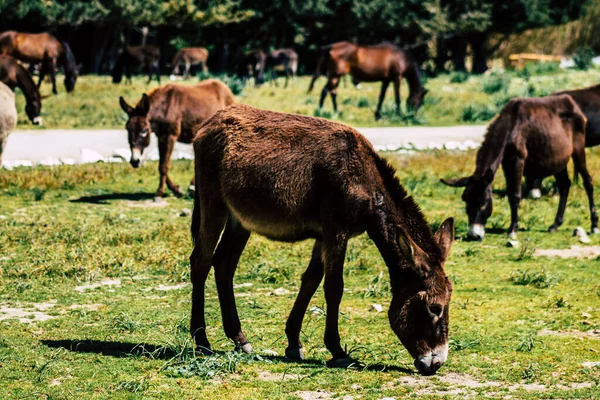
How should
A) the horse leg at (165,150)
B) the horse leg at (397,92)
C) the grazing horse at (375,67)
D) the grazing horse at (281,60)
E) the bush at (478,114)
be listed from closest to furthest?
the horse leg at (165,150) < the horse leg at (397,92) < the bush at (478,114) < the grazing horse at (375,67) < the grazing horse at (281,60)

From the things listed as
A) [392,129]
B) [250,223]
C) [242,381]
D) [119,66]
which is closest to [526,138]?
[250,223]

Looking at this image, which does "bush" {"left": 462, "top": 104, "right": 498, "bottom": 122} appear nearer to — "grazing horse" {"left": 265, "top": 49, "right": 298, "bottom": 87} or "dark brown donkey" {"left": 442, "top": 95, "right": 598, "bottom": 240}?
"dark brown donkey" {"left": 442, "top": 95, "right": 598, "bottom": 240}

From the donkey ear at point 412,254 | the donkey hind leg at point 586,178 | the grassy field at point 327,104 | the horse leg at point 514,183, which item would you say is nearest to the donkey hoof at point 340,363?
the donkey ear at point 412,254

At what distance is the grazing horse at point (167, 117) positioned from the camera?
1505cm

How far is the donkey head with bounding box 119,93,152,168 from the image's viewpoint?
14953 mm

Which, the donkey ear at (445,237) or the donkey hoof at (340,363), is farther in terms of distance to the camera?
the donkey hoof at (340,363)

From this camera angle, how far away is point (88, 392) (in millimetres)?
6695

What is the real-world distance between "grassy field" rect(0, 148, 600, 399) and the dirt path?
10.7ft

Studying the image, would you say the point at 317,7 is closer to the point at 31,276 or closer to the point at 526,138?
the point at 526,138

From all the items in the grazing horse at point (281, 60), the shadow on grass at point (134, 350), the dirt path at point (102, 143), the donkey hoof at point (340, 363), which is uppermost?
the donkey hoof at point (340, 363)

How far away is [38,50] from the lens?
33156mm

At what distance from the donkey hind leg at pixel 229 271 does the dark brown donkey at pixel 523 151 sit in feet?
18.3

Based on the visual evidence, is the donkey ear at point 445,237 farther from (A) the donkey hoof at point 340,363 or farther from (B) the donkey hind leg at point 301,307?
(A) the donkey hoof at point 340,363

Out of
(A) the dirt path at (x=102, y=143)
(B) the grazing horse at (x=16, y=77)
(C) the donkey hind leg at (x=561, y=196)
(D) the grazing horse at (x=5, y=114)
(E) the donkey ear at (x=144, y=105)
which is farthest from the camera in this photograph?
(B) the grazing horse at (x=16, y=77)
